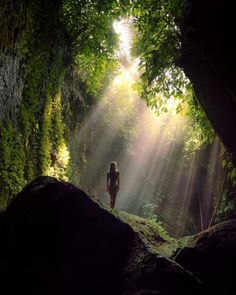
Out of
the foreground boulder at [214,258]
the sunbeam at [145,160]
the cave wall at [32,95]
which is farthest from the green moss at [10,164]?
the sunbeam at [145,160]

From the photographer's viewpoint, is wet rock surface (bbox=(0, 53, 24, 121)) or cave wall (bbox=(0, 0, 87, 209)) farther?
cave wall (bbox=(0, 0, 87, 209))

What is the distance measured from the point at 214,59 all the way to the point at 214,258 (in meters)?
3.88

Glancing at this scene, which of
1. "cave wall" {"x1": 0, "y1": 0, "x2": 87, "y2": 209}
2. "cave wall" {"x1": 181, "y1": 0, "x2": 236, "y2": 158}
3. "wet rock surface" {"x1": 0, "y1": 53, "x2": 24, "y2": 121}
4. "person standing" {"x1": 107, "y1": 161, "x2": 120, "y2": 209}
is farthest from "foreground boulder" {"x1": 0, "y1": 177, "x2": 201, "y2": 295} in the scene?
"person standing" {"x1": 107, "y1": 161, "x2": 120, "y2": 209}

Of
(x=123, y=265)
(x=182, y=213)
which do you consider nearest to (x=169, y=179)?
(x=182, y=213)

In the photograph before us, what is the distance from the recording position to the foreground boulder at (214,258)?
16.2 ft

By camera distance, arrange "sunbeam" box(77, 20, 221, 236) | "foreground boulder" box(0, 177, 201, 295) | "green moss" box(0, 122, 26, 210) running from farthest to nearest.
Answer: "sunbeam" box(77, 20, 221, 236) < "green moss" box(0, 122, 26, 210) < "foreground boulder" box(0, 177, 201, 295)

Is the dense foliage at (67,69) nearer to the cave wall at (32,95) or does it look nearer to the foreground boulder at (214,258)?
the cave wall at (32,95)

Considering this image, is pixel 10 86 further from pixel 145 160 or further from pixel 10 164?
pixel 145 160

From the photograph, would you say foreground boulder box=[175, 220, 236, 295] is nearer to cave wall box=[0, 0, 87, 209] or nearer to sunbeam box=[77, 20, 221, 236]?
cave wall box=[0, 0, 87, 209]

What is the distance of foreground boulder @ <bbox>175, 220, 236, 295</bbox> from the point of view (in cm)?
494

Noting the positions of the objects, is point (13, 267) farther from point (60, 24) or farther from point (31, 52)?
point (60, 24)

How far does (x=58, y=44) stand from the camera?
11352 millimetres

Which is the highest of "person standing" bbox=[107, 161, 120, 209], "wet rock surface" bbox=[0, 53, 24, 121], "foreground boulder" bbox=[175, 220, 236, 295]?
"wet rock surface" bbox=[0, 53, 24, 121]

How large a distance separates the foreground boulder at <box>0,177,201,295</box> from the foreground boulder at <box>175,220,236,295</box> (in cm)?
82
